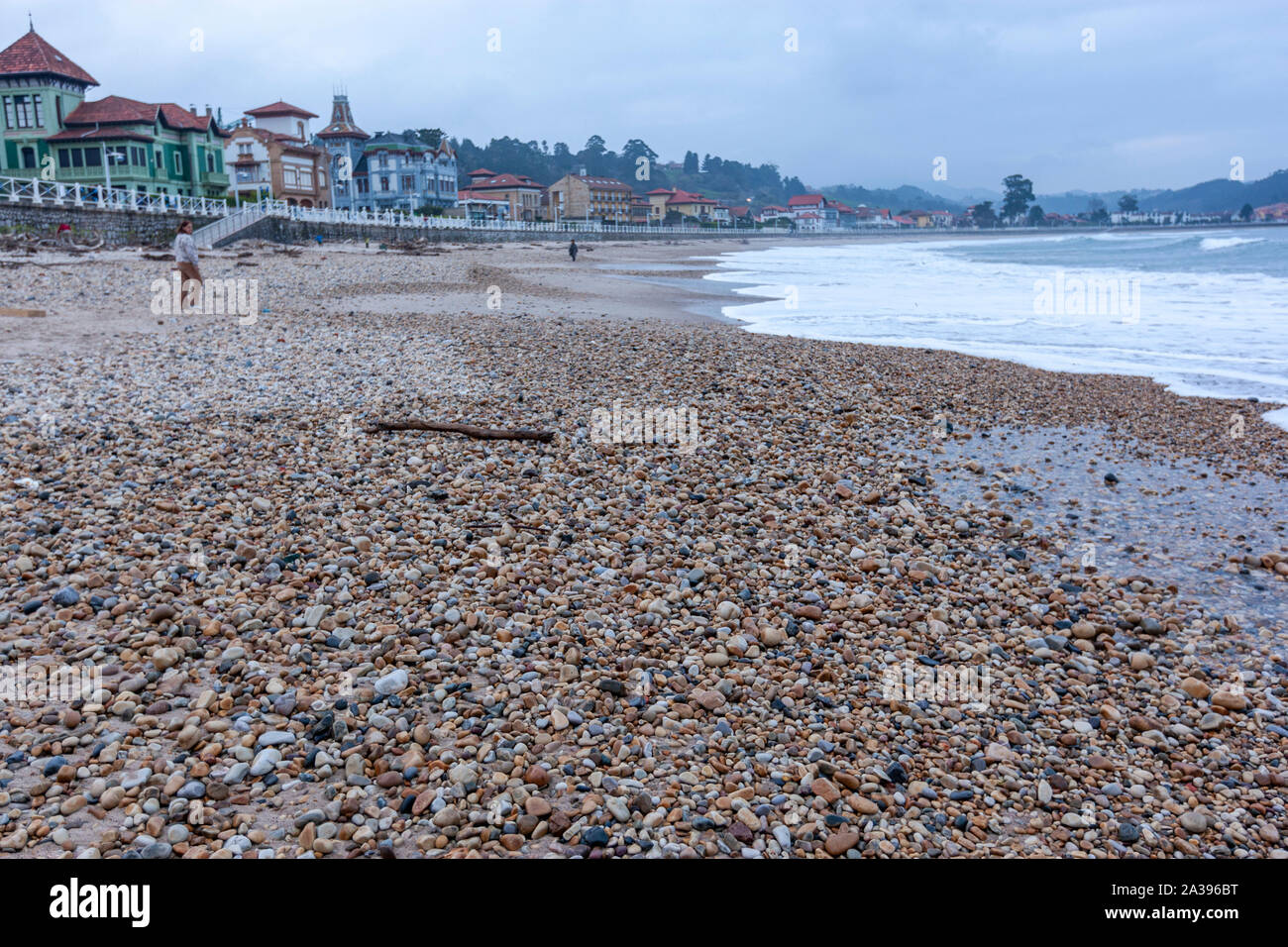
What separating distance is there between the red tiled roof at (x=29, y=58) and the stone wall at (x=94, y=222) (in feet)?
51.2

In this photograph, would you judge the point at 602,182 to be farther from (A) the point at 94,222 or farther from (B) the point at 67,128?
(A) the point at 94,222

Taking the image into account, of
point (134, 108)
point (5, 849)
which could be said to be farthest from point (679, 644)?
point (134, 108)

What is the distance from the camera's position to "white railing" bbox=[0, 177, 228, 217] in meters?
31.6

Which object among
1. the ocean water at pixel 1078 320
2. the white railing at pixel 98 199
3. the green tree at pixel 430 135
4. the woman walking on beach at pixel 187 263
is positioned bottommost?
the ocean water at pixel 1078 320

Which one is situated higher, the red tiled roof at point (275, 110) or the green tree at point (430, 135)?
the green tree at point (430, 135)

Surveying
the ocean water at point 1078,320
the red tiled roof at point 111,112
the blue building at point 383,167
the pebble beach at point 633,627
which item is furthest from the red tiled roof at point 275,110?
the pebble beach at point 633,627

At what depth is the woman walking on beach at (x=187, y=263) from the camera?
16641 millimetres

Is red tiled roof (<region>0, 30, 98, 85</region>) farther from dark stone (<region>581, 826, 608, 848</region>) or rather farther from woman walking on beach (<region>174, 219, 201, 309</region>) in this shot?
dark stone (<region>581, 826, 608, 848</region>)

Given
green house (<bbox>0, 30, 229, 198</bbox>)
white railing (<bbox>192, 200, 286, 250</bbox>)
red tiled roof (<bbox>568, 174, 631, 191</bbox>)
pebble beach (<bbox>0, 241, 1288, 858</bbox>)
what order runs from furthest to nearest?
red tiled roof (<bbox>568, 174, 631, 191</bbox>) → green house (<bbox>0, 30, 229, 198</bbox>) → white railing (<bbox>192, 200, 286, 250</bbox>) → pebble beach (<bbox>0, 241, 1288, 858</bbox>)

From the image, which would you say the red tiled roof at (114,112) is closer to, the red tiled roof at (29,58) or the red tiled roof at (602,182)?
the red tiled roof at (29,58)

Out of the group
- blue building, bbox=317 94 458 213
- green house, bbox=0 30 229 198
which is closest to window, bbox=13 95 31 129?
green house, bbox=0 30 229 198

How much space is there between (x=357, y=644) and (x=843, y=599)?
287 centimetres

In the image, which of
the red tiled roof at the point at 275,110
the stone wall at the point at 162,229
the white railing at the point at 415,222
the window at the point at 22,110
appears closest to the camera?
the stone wall at the point at 162,229

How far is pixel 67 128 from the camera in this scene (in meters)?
46.3
